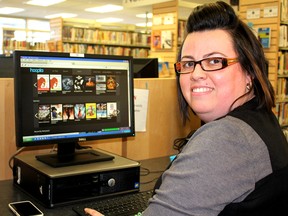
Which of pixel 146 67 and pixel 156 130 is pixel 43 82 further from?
pixel 146 67

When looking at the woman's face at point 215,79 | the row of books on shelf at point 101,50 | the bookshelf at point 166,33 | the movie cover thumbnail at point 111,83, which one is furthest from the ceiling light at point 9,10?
the woman's face at point 215,79

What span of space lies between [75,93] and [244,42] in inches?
29.9

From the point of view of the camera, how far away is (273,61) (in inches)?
177

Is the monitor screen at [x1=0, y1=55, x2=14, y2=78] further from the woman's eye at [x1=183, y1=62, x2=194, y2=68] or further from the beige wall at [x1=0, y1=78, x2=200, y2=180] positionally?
the woman's eye at [x1=183, y1=62, x2=194, y2=68]

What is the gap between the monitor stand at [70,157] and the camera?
1.42 metres

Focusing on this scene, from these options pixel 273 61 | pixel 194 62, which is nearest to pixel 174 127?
pixel 194 62

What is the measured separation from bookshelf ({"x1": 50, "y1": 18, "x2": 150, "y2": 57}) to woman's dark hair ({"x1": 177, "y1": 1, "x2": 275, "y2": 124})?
683 cm

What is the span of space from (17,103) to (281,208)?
977mm

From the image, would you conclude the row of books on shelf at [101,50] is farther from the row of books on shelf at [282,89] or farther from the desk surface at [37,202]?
the desk surface at [37,202]

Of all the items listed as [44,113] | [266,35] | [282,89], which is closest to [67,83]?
[44,113]

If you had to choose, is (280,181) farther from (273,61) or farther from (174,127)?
(273,61)

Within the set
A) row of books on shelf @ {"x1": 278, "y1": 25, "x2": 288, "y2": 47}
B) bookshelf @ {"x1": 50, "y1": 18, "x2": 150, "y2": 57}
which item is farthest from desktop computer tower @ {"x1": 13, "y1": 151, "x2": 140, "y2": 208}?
bookshelf @ {"x1": 50, "y1": 18, "x2": 150, "y2": 57}

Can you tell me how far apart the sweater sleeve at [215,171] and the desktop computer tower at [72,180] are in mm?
532

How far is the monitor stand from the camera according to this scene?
4.67ft
